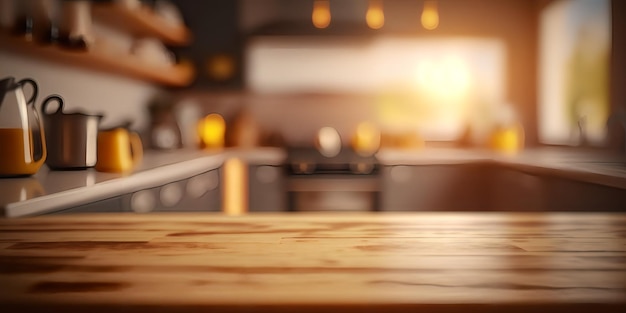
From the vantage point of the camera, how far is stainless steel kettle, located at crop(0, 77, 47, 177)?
152cm

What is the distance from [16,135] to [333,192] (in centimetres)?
205

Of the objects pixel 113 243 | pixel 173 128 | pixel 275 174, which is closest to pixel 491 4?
pixel 275 174


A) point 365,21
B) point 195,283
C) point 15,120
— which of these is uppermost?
point 365,21

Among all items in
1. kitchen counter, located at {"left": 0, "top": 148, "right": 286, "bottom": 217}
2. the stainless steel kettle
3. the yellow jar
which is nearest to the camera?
kitchen counter, located at {"left": 0, "top": 148, "right": 286, "bottom": 217}

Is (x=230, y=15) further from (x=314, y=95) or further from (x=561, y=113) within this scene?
(x=561, y=113)

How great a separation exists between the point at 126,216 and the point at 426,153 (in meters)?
2.73

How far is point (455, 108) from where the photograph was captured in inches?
164

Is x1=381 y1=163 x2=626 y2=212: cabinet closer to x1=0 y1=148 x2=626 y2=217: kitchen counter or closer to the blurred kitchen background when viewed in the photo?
x1=0 y1=148 x2=626 y2=217: kitchen counter

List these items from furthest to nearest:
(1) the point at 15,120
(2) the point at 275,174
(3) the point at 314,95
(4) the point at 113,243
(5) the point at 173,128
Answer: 1. (3) the point at 314,95
2. (5) the point at 173,128
3. (2) the point at 275,174
4. (1) the point at 15,120
5. (4) the point at 113,243

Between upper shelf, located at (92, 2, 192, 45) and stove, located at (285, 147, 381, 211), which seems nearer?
upper shelf, located at (92, 2, 192, 45)

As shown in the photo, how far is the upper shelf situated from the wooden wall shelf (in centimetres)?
22

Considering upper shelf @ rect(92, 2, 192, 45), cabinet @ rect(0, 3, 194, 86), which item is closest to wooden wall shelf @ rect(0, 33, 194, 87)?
cabinet @ rect(0, 3, 194, 86)

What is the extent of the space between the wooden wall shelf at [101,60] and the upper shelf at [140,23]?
22cm

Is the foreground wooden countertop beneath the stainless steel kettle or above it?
beneath
